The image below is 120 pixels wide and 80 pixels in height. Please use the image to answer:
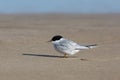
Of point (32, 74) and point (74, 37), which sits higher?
point (32, 74)

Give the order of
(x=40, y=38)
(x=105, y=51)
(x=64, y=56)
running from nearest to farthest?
(x=64, y=56), (x=105, y=51), (x=40, y=38)

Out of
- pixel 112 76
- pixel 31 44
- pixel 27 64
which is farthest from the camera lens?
pixel 31 44

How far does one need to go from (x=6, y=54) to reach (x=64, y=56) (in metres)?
1.41

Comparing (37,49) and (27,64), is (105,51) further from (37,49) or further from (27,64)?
(27,64)

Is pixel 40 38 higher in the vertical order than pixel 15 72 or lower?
lower

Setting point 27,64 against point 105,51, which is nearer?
point 27,64

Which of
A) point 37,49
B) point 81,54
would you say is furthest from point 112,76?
point 37,49

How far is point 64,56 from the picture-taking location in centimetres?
1381

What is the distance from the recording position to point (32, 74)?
1125cm

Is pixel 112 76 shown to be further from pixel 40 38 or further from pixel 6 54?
pixel 40 38

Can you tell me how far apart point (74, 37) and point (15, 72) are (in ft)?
26.7

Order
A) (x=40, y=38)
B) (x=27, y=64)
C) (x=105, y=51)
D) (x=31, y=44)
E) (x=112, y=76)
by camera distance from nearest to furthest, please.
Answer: (x=112, y=76)
(x=27, y=64)
(x=105, y=51)
(x=31, y=44)
(x=40, y=38)

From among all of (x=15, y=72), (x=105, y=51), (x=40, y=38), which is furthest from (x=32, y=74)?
(x=40, y=38)

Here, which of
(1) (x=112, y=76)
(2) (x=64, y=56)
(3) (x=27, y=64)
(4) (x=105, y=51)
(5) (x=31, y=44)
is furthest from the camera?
(5) (x=31, y=44)
